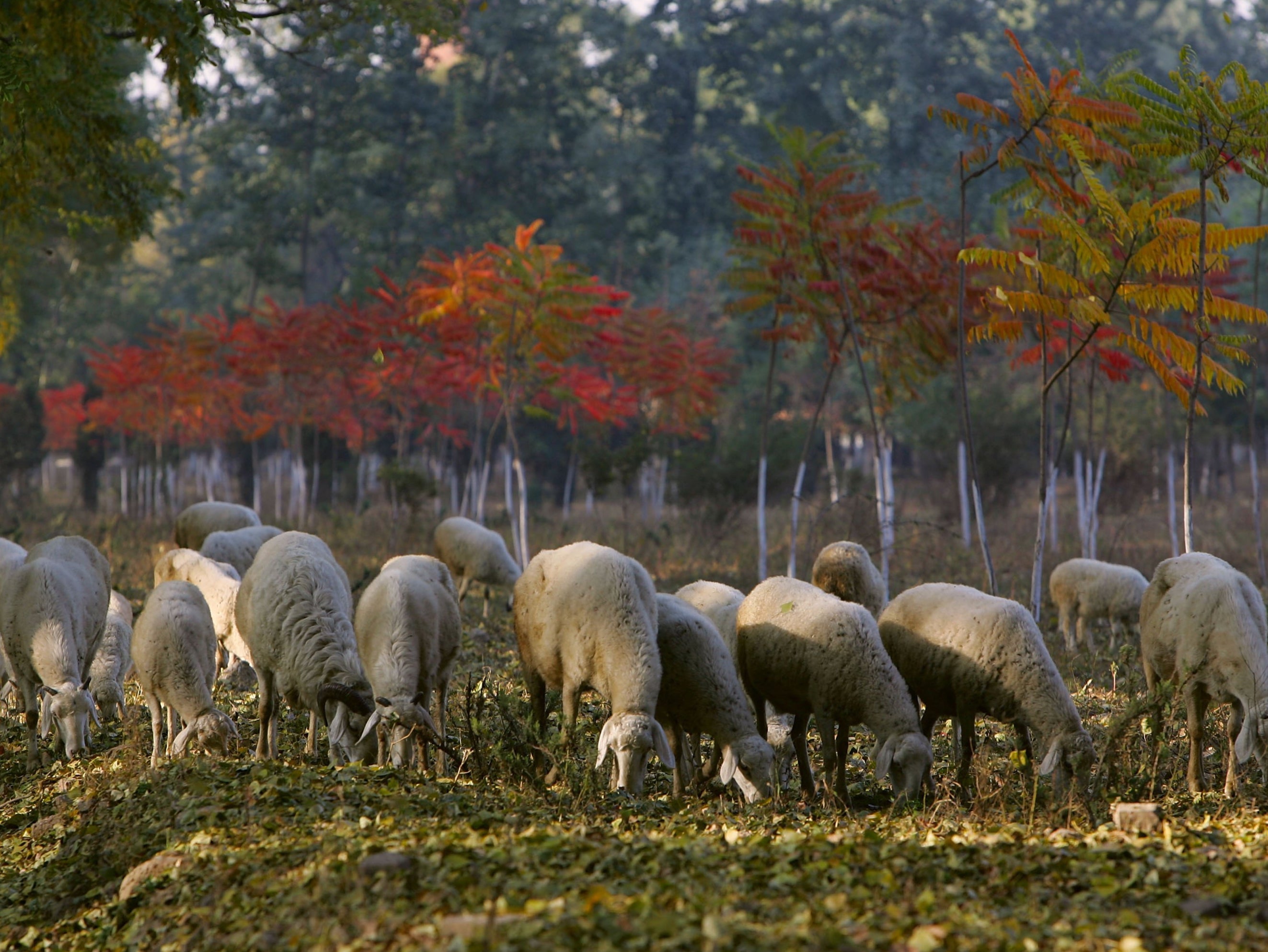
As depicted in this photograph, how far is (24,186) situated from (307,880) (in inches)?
324

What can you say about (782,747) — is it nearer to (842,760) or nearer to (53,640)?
(842,760)

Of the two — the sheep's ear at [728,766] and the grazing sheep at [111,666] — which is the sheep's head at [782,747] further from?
the grazing sheep at [111,666]

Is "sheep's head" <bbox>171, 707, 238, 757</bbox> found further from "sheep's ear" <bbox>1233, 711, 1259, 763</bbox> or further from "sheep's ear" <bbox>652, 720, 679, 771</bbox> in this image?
"sheep's ear" <bbox>1233, 711, 1259, 763</bbox>

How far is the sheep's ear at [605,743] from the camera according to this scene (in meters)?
7.00

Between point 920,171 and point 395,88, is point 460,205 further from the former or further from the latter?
point 920,171

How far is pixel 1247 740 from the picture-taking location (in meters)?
7.07

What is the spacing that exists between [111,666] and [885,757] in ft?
24.0

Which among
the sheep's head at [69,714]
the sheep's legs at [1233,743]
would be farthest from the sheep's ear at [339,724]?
the sheep's legs at [1233,743]

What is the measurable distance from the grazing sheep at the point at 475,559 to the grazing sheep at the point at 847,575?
703 cm

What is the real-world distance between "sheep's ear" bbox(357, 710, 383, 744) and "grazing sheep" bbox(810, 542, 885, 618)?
4139mm

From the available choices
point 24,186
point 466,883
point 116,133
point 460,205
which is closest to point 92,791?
point 466,883

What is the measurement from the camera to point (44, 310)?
35375 mm

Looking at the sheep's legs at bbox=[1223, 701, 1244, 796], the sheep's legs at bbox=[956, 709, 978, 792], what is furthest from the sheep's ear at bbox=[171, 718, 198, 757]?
the sheep's legs at bbox=[1223, 701, 1244, 796]

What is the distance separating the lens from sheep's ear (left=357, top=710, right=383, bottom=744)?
7391 millimetres
